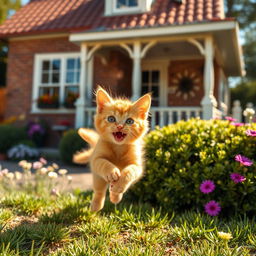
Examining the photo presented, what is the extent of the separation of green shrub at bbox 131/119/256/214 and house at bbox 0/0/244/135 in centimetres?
511

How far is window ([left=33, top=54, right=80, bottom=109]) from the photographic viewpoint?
36.2 feet

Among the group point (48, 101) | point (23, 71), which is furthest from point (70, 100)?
point (23, 71)

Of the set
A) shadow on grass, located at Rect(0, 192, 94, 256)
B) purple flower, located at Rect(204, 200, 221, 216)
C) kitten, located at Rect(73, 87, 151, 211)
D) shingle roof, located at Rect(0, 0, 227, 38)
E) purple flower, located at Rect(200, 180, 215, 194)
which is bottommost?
shadow on grass, located at Rect(0, 192, 94, 256)

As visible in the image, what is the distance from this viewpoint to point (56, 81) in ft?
37.9

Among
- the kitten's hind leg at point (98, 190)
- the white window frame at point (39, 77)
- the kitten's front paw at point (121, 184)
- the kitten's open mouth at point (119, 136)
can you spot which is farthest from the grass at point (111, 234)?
the white window frame at point (39, 77)

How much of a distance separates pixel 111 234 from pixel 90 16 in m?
10.2

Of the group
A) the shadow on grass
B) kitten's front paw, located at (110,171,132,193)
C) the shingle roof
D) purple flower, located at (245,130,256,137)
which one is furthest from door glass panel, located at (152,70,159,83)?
kitten's front paw, located at (110,171,132,193)

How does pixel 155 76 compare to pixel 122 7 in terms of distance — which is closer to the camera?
pixel 122 7

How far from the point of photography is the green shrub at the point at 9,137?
9391 mm

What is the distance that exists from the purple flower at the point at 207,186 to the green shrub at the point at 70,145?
5003mm

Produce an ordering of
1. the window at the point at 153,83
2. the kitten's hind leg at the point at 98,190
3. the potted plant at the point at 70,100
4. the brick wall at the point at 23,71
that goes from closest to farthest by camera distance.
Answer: the kitten's hind leg at the point at 98,190, the potted plant at the point at 70,100, the brick wall at the point at 23,71, the window at the point at 153,83

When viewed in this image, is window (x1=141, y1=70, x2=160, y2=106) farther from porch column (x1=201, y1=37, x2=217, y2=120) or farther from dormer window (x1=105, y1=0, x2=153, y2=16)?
porch column (x1=201, y1=37, x2=217, y2=120)

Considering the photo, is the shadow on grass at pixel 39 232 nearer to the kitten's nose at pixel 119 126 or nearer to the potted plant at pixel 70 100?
the kitten's nose at pixel 119 126

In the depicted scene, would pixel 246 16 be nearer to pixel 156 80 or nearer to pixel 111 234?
pixel 156 80
